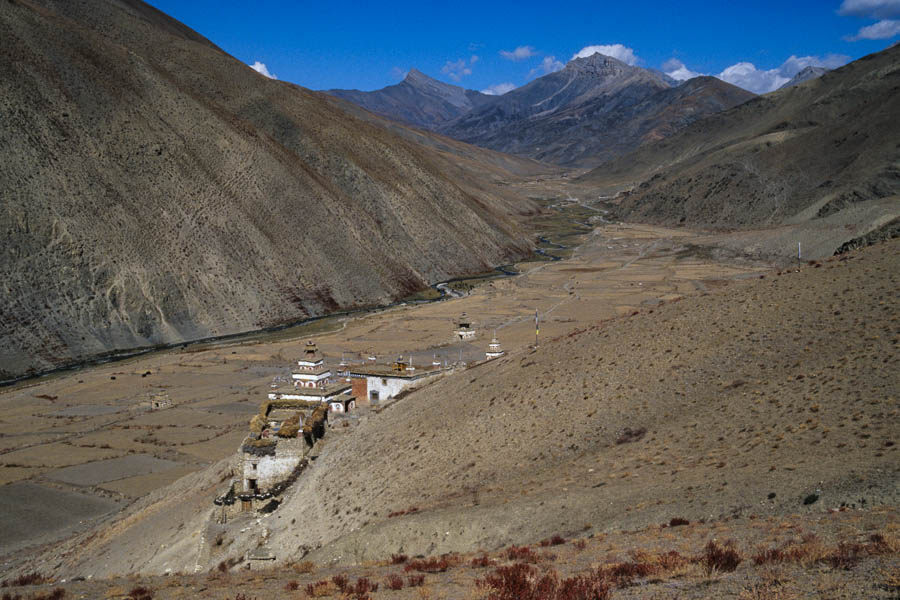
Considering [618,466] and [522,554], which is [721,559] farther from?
[618,466]

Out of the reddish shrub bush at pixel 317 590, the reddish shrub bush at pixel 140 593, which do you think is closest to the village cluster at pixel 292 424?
the reddish shrub bush at pixel 140 593

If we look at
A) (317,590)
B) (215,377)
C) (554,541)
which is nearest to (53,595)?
(317,590)

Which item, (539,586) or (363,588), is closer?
(539,586)

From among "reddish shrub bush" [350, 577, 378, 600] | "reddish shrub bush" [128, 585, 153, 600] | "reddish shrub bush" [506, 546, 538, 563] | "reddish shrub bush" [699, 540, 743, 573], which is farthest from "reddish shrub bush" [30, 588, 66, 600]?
"reddish shrub bush" [699, 540, 743, 573]

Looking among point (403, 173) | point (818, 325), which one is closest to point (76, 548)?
point (818, 325)

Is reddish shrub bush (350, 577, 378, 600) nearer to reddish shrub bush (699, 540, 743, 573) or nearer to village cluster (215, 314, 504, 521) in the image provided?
reddish shrub bush (699, 540, 743, 573)

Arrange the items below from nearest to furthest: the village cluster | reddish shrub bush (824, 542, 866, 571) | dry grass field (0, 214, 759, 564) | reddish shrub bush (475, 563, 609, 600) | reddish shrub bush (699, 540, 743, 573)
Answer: reddish shrub bush (824, 542, 866, 571)
reddish shrub bush (475, 563, 609, 600)
reddish shrub bush (699, 540, 743, 573)
the village cluster
dry grass field (0, 214, 759, 564)
